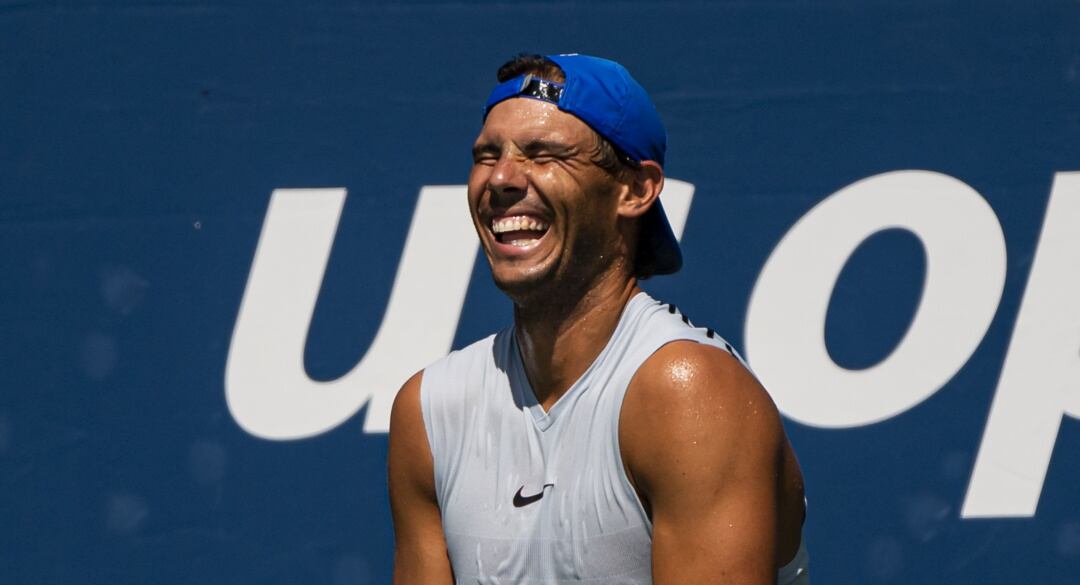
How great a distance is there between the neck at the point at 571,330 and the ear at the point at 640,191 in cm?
9

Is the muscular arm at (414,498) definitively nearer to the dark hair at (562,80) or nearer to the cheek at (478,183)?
the cheek at (478,183)

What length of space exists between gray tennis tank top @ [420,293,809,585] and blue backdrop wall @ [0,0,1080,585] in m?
1.16

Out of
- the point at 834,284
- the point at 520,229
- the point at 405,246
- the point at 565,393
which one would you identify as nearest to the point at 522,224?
the point at 520,229

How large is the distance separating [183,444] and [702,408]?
1663 millimetres

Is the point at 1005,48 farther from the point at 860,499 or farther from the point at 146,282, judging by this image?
the point at 146,282

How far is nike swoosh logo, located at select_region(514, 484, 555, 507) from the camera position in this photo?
1655 mm

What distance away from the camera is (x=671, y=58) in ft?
9.74

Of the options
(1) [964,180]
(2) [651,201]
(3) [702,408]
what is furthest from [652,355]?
(1) [964,180]

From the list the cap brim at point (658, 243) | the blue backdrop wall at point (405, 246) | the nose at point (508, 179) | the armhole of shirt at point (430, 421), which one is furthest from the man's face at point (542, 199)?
the blue backdrop wall at point (405, 246)

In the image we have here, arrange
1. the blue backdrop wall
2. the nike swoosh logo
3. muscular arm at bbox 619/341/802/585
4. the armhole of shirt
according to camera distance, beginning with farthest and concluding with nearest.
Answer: the blue backdrop wall
the armhole of shirt
the nike swoosh logo
muscular arm at bbox 619/341/802/585

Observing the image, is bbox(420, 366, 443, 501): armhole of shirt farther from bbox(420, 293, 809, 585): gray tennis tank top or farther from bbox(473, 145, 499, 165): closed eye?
bbox(473, 145, 499, 165): closed eye

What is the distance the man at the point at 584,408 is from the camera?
1.53 m

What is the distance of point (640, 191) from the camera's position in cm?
174

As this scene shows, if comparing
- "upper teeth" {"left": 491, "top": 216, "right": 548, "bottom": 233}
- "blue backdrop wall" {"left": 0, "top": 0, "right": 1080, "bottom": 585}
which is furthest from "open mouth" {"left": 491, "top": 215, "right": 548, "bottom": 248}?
"blue backdrop wall" {"left": 0, "top": 0, "right": 1080, "bottom": 585}
